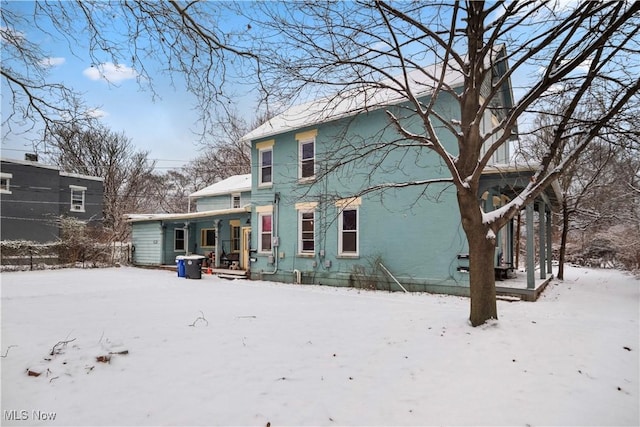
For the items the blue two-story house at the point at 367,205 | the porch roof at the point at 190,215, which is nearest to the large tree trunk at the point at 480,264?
the blue two-story house at the point at 367,205

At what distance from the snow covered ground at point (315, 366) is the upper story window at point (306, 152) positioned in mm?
6257

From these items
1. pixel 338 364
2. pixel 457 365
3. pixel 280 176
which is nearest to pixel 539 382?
pixel 457 365

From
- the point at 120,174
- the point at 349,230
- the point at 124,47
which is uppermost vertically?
the point at 120,174

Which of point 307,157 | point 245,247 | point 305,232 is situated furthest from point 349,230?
point 245,247

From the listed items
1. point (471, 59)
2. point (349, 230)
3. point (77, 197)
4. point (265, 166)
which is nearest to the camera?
point (471, 59)

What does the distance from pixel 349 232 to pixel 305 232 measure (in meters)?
1.88

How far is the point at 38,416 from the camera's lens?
311 centimetres

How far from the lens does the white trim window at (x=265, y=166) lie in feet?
46.1

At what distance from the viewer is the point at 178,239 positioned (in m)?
20.6

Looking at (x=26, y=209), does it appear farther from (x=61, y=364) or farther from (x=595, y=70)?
(x=595, y=70)

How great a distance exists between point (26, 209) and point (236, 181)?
12.2 m

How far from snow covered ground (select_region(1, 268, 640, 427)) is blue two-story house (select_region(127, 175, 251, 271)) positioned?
1016 cm

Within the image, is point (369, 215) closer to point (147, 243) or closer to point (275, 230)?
point (275, 230)

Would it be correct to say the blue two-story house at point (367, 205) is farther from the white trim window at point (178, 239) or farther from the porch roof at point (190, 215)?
the white trim window at point (178, 239)
